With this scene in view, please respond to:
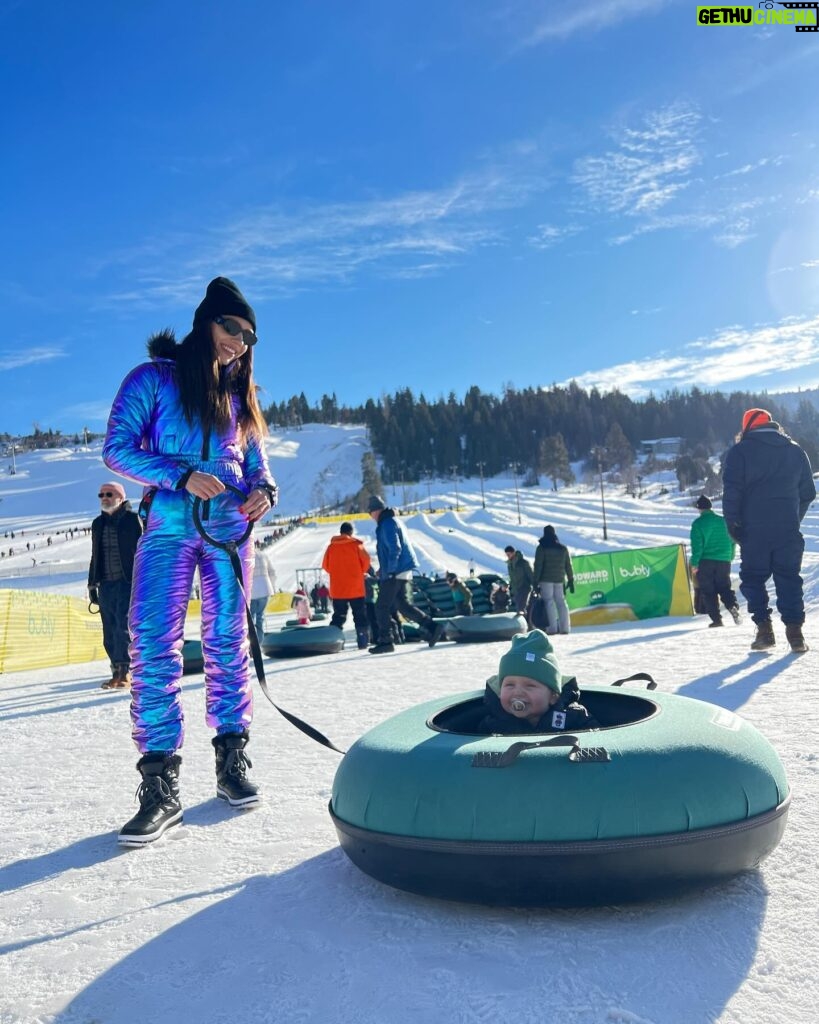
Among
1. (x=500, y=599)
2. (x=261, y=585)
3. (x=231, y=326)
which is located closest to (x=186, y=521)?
(x=231, y=326)

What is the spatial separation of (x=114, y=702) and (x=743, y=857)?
4.82 metres

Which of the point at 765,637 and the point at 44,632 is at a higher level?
the point at 765,637

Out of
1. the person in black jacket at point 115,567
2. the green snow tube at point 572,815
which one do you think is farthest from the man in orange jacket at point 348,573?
the green snow tube at point 572,815

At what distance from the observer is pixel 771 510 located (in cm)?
547

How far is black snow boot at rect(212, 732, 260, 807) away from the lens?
2.85 metres

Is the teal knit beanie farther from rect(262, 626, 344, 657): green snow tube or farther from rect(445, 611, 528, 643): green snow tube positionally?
rect(262, 626, 344, 657): green snow tube

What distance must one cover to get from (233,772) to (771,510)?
4196 mm

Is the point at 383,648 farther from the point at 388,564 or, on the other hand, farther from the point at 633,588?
the point at 633,588

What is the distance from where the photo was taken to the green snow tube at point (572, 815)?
1.77 meters

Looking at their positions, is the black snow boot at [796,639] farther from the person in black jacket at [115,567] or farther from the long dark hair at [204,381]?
the person in black jacket at [115,567]

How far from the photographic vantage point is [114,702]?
5.66m

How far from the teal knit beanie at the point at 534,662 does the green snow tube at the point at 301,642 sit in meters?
6.44

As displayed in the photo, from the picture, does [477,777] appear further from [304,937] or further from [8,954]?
[8,954]

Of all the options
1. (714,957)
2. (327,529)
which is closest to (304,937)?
(714,957)
